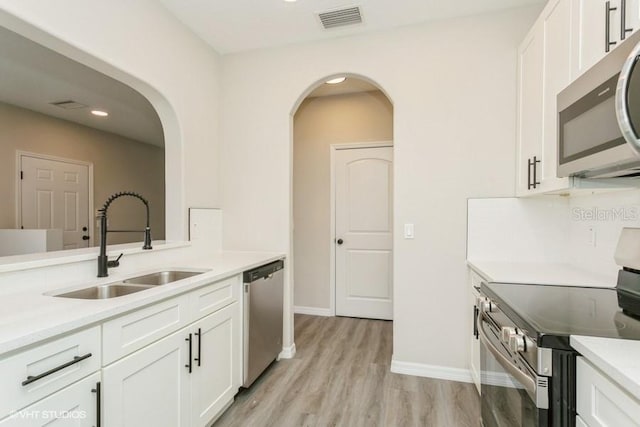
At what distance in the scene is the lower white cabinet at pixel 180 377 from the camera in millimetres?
1302

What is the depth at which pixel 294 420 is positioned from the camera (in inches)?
78.8

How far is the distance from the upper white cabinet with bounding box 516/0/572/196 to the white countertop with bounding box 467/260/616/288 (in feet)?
1.60

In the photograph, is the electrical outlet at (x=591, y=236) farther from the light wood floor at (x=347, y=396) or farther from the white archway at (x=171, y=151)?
the white archway at (x=171, y=151)

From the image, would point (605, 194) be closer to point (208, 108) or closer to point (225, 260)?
point (225, 260)

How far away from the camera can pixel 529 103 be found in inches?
85.5

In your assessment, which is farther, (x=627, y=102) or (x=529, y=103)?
(x=529, y=103)

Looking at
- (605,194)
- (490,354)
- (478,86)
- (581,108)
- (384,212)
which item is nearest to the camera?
(581,108)

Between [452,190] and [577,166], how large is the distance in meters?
1.16

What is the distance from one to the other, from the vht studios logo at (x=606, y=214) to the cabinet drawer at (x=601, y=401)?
3.94 ft

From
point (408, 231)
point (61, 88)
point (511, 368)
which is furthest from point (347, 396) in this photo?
point (61, 88)

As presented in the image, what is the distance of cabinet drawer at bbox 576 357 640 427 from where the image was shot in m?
0.76

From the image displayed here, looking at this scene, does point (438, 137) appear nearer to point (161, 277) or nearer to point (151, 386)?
point (161, 277)

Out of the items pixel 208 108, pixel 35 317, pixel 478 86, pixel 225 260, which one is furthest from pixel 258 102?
pixel 35 317

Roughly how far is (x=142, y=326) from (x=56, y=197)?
14.8 feet
